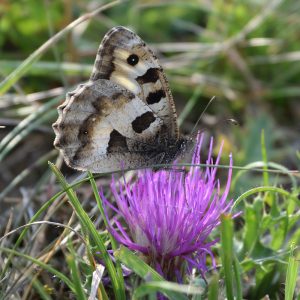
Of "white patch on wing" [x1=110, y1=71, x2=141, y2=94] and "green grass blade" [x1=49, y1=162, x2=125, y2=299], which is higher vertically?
"white patch on wing" [x1=110, y1=71, x2=141, y2=94]

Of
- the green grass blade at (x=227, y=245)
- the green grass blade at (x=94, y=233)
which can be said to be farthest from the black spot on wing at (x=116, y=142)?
the green grass blade at (x=227, y=245)

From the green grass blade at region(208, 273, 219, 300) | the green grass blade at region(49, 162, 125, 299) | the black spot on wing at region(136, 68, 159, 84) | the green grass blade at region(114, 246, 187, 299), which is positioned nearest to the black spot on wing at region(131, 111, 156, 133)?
the black spot on wing at region(136, 68, 159, 84)

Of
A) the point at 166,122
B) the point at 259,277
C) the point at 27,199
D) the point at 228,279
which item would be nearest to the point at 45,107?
the point at 27,199

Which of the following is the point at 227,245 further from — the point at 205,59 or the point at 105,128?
the point at 205,59

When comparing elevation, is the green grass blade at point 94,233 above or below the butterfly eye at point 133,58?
below

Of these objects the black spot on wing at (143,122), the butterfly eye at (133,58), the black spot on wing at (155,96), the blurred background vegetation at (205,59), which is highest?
the blurred background vegetation at (205,59)

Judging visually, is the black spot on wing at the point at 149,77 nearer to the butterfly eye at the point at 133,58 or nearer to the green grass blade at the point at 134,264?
the butterfly eye at the point at 133,58

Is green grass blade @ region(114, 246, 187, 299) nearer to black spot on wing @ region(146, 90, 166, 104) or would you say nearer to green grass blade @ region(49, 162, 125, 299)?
green grass blade @ region(49, 162, 125, 299)
